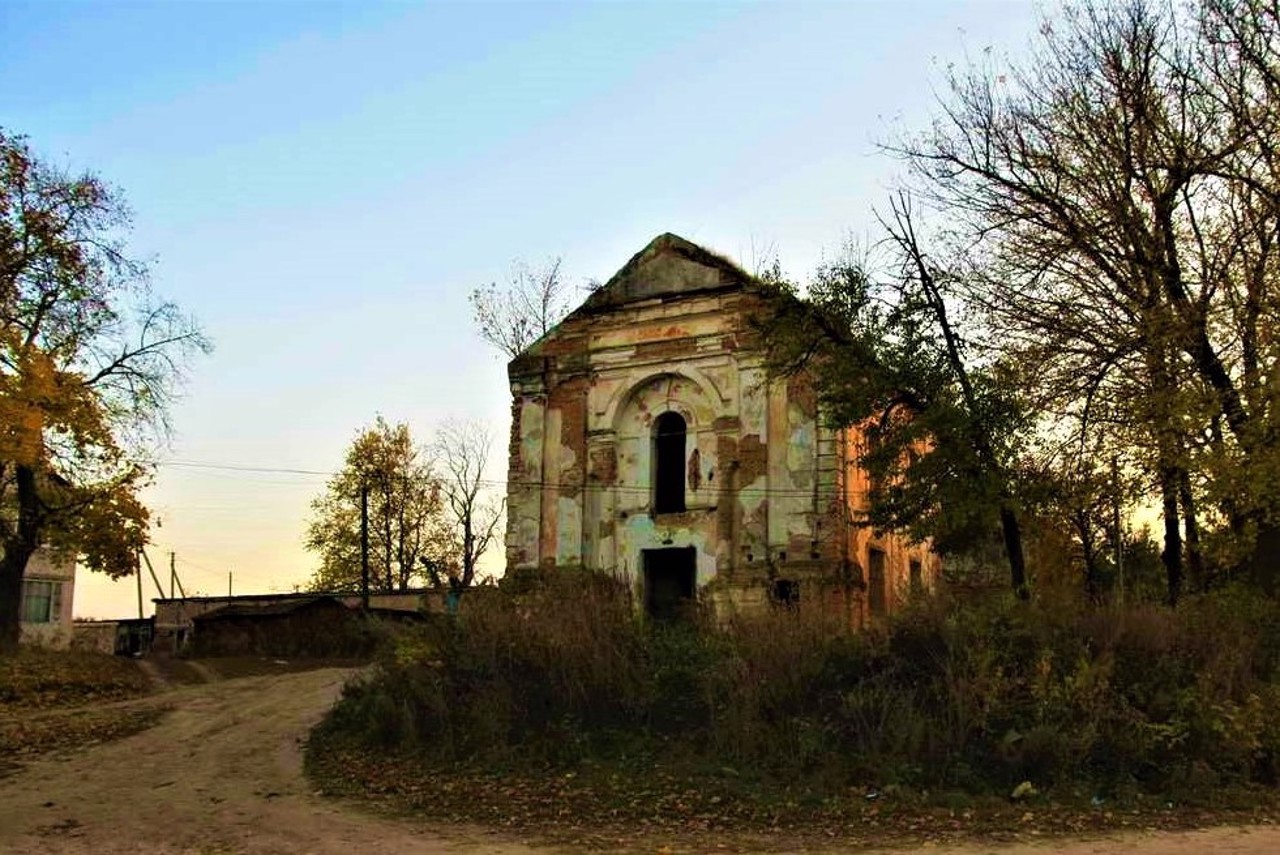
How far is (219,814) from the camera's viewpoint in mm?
11758

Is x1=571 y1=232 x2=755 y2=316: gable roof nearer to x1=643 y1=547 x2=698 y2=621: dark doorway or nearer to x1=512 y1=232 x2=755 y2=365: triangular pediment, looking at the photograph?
x1=512 y1=232 x2=755 y2=365: triangular pediment

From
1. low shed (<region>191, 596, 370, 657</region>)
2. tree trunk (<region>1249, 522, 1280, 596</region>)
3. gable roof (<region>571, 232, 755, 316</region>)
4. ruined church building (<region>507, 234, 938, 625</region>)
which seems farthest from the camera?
low shed (<region>191, 596, 370, 657</region>)

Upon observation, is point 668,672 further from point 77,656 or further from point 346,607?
point 346,607

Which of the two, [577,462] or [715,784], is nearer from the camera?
[715,784]

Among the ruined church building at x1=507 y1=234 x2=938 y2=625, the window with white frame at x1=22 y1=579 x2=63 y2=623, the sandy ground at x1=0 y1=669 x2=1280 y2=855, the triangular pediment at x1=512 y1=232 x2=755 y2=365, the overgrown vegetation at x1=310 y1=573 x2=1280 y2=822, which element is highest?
the triangular pediment at x1=512 y1=232 x2=755 y2=365

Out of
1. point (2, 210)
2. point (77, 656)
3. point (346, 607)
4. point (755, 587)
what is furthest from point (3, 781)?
point (346, 607)

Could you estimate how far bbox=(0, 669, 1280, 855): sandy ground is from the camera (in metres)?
10.1

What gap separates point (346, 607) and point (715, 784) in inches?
1022

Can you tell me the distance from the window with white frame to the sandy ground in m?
29.3

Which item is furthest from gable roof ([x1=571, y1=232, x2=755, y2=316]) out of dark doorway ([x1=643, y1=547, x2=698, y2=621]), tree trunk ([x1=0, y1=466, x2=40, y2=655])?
tree trunk ([x1=0, y1=466, x2=40, y2=655])

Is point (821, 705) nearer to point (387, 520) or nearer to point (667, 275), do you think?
point (667, 275)

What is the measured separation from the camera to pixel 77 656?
24297mm

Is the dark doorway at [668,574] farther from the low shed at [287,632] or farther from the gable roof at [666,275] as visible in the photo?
the low shed at [287,632]

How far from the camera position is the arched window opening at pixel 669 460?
90.3 feet
